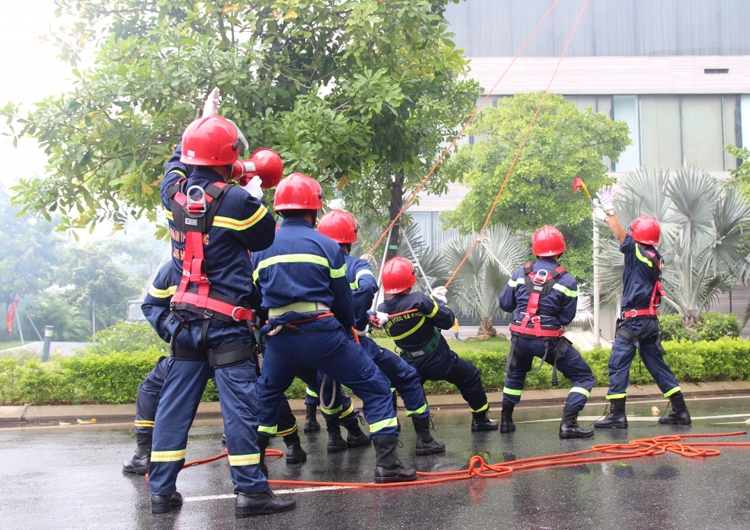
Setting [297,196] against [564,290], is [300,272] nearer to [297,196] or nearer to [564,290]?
[297,196]

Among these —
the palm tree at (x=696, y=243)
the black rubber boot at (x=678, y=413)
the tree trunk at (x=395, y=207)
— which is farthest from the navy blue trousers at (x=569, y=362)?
the palm tree at (x=696, y=243)

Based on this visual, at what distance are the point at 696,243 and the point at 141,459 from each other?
11822 mm

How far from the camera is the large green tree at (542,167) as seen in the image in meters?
22.5

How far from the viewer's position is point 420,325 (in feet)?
21.4

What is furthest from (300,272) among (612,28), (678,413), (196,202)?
(612,28)

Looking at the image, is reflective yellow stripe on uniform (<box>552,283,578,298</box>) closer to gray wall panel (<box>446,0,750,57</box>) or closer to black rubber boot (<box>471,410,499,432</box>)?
black rubber boot (<box>471,410,499,432</box>)

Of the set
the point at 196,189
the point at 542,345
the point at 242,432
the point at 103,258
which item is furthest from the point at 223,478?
the point at 103,258

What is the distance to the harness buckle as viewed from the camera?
425cm

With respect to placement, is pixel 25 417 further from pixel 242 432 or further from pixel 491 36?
Answer: pixel 491 36

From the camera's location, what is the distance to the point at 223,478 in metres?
5.39

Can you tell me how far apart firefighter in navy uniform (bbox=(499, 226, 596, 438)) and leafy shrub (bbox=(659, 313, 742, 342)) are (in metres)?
6.96

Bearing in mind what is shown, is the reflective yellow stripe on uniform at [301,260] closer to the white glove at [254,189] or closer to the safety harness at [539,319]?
the white glove at [254,189]

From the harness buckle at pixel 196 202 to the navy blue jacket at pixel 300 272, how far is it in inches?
27.2

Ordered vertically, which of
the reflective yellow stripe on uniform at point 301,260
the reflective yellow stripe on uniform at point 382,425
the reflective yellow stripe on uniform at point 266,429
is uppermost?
the reflective yellow stripe on uniform at point 301,260
